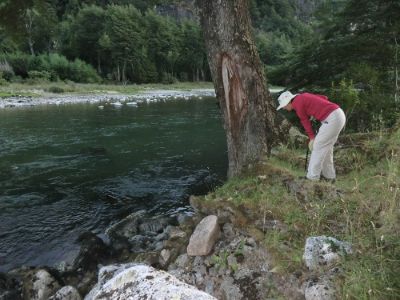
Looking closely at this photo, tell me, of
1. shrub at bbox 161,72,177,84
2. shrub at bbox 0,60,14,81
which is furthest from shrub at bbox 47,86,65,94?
shrub at bbox 161,72,177,84

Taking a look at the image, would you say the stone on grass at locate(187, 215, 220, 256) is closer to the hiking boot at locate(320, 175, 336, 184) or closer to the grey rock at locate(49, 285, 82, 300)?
the grey rock at locate(49, 285, 82, 300)

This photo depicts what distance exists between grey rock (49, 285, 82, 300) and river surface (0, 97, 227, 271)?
4.19 feet

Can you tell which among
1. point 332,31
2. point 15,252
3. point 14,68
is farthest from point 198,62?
point 15,252

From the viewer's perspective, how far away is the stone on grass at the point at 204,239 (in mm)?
4352

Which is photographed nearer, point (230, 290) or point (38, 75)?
point (230, 290)

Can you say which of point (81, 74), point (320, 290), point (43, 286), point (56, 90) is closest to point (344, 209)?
point (320, 290)

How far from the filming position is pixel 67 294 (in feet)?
14.8

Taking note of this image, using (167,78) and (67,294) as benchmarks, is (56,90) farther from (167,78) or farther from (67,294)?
(67,294)

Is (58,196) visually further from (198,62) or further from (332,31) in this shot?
(198,62)

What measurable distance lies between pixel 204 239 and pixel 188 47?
75.2m

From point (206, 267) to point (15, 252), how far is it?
361cm

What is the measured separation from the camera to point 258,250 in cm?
402

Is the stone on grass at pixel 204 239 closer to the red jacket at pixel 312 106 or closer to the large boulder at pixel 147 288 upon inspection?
the large boulder at pixel 147 288

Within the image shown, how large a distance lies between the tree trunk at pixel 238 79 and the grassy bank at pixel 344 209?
1.55 ft
